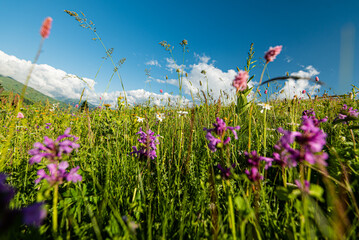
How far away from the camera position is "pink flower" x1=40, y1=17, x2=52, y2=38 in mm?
815

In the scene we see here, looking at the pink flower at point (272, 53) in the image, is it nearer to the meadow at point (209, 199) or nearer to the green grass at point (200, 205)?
the meadow at point (209, 199)

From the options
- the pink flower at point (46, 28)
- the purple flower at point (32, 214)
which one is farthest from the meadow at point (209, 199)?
the pink flower at point (46, 28)

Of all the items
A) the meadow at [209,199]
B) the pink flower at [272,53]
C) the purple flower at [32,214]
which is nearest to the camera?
the purple flower at [32,214]

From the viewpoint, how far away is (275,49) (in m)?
1.09

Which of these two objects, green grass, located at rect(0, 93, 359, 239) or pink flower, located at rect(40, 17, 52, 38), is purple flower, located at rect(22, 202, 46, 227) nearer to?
green grass, located at rect(0, 93, 359, 239)

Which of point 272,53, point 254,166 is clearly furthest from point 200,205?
point 272,53

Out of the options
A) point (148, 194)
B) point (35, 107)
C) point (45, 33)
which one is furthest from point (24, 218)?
point (35, 107)

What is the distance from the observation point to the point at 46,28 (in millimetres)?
834

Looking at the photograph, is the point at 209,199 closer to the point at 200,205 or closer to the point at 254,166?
the point at 200,205

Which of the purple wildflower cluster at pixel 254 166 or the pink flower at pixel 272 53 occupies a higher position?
the pink flower at pixel 272 53

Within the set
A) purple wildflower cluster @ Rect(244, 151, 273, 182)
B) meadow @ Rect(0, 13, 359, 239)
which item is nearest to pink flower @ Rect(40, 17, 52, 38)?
meadow @ Rect(0, 13, 359, 239)

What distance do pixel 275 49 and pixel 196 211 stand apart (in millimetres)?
1390

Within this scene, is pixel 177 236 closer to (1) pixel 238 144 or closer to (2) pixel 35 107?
(1) pixel 238 144

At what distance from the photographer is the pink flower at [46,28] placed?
81cm
